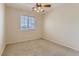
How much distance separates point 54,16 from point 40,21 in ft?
1.06

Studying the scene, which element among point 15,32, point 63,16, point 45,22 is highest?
point 63,16

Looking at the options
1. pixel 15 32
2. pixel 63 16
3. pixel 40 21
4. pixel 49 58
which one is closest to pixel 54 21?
pixel 63 16

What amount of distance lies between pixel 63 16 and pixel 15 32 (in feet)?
2.80

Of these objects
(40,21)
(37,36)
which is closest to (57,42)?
(37,36)

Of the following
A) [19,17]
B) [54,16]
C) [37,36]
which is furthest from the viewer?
[54,16]

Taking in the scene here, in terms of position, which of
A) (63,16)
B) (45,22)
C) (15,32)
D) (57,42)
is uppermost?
(63,16)

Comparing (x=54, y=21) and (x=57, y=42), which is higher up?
(x=54, y=21)

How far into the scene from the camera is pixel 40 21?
1399 mm

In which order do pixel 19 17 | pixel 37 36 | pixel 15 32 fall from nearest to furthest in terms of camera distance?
pixel 19 17
pixel 15 32
pixel 37 36

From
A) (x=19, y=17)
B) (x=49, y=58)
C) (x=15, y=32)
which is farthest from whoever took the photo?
(x=15, y=32)

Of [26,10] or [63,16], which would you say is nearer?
[26,10]

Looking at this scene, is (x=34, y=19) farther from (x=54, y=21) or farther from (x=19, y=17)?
(x=54, y=21)

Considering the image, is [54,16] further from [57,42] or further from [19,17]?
[19,17]

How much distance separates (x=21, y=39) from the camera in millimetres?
1452
